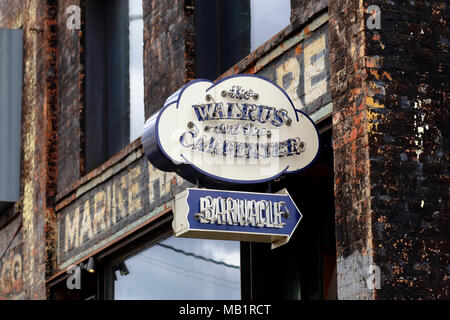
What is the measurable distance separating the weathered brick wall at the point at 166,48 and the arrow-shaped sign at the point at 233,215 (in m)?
4.16

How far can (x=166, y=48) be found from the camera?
1527 centimetres

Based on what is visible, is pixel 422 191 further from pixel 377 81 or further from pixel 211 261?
pixel 211 261

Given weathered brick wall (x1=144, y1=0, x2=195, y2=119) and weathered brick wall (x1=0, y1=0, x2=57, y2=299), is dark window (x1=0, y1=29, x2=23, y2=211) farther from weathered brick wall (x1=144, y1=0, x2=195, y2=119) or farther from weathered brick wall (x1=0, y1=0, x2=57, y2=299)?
weathered brick wall (x1=144, y1=0, x2=195, y2=119)

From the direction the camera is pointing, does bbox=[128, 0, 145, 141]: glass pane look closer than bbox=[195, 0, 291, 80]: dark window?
No

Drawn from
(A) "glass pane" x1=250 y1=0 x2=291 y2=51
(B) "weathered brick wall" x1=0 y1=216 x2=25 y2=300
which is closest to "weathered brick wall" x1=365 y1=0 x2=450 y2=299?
(A) "glass pane" x1=250 y1=0 x2=291 y2=51

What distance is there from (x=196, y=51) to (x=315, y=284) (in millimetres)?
3615

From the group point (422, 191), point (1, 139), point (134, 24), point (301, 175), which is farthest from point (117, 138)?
point (422, 191)

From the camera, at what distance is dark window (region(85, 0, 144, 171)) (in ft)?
56.5

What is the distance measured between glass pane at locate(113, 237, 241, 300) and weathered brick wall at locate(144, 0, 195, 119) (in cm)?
200

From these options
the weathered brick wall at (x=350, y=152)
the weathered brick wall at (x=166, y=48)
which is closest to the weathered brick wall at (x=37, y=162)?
the weathered brick wall at (x=166, y=48)

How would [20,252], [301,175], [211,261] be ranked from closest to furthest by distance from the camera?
[301,175] → [211,261] → [20,252]

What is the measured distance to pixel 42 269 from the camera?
18.0 meters

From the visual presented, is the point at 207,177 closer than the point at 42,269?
Yes

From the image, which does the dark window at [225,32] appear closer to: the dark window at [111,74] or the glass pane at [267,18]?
the glass pane at [267,18]
